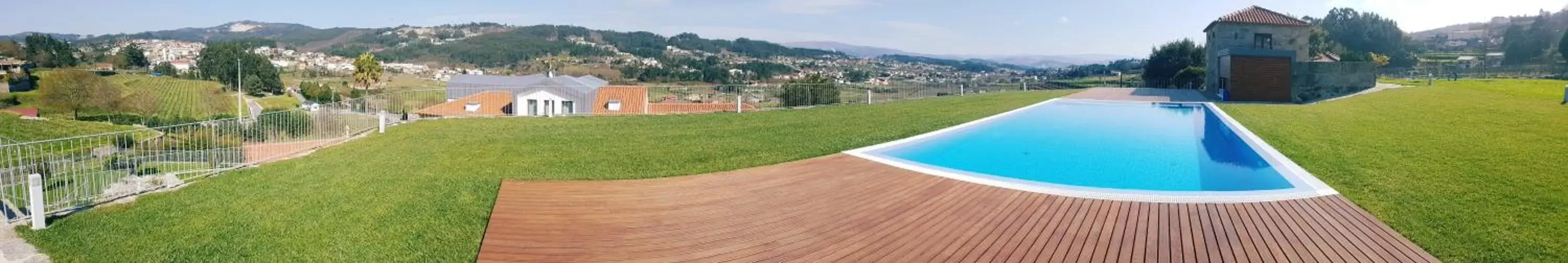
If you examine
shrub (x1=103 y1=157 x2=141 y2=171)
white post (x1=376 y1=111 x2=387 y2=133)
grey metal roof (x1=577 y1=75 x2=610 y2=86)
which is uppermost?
grey metal roof (x1=577 y1=75 x2=610 y2=86)

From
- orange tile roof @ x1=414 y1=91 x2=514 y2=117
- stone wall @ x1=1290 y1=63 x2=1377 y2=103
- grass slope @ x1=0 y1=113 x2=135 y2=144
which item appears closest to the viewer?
stone wall @ x1=1290 y1=63 x2=1377 y2=103

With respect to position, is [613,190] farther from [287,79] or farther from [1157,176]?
[287,79]

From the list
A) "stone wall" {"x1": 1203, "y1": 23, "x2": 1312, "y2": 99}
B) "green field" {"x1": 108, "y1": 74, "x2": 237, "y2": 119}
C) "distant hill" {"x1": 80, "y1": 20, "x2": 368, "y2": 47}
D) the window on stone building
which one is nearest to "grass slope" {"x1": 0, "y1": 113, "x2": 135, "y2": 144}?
"green field" {"x1": 108, "y1": 74, "x2": 237, "y2": 119}

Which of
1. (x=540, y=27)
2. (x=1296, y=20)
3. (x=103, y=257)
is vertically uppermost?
(x=540, y=27)

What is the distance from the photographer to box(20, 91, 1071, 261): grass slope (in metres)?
4.90

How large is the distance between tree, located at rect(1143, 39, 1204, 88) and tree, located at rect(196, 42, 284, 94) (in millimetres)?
70140

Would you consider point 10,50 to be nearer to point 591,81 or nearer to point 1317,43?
point 591,81

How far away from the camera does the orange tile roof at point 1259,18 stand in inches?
1103

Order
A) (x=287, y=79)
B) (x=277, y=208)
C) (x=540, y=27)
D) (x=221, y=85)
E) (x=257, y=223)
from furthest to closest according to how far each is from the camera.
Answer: (x=540, y=27), (x=287, y=79), (x=221, y=85), (x=277, y=208), (x=257, y=223)

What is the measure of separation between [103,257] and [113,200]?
106 inches

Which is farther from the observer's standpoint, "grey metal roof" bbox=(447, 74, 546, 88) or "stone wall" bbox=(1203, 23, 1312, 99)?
"grey metal roof" bbox=(447, 74, 546, 88)

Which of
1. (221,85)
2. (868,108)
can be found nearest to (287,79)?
(221,85)

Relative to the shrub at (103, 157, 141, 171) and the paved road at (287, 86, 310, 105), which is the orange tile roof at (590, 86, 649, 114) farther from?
the paved road at (287, 86, 310, 105)

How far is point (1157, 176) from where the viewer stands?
8.76m
